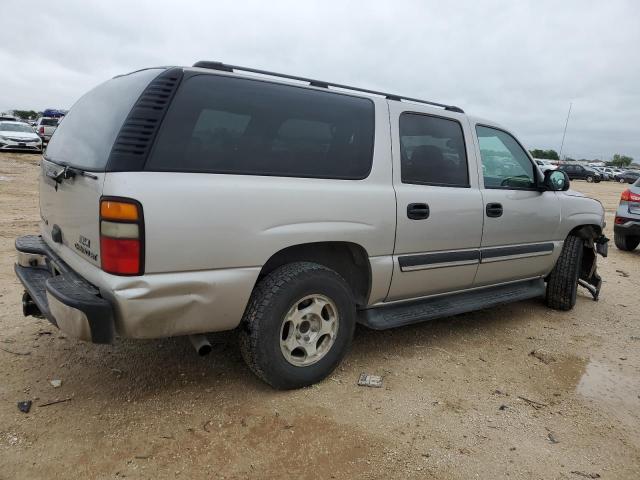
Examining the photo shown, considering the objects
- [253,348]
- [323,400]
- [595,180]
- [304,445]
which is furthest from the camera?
[595,180]

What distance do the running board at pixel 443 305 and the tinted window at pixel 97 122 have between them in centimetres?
189

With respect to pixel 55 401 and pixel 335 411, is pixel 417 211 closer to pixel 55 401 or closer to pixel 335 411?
pixel 335 411

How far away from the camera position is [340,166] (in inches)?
119

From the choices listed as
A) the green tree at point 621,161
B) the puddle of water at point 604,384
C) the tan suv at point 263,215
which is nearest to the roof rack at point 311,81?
the tan suv at point 263,215

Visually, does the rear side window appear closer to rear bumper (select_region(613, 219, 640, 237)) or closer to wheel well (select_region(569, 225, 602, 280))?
wheel well (select_region(569, 225, 602, 280))

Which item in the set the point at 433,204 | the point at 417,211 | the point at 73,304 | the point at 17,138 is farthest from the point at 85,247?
the point at 17,138

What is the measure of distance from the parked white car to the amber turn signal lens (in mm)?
20853

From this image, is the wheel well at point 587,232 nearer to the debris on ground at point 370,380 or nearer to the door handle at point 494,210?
the door handle at point 494,210

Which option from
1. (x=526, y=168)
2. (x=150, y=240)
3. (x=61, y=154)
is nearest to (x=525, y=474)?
(x=150, y=240)

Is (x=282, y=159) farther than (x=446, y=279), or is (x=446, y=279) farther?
(x=446, y=279)

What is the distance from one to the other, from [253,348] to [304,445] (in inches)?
22.7

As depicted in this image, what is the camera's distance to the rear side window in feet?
8.09

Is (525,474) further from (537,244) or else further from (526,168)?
(526,168)

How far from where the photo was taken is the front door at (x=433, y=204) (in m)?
3.29
